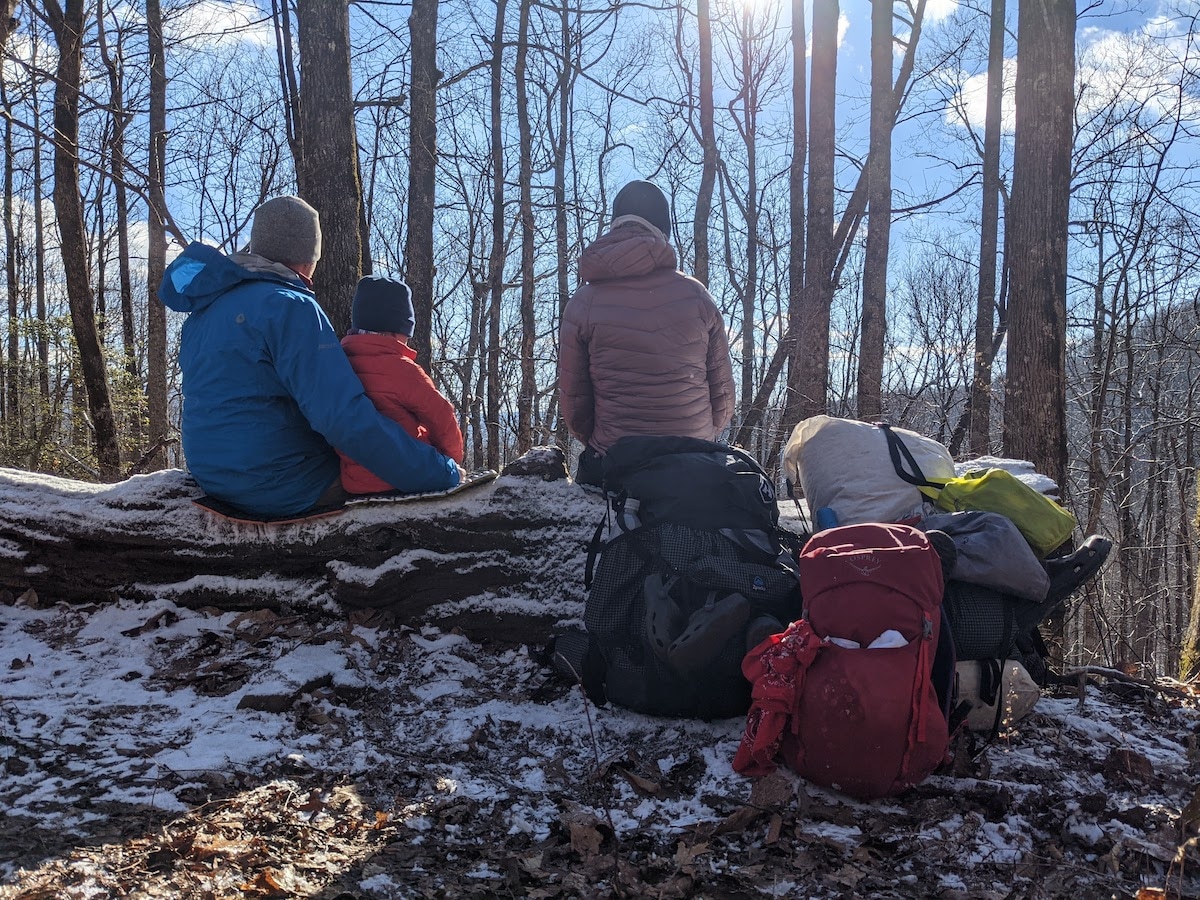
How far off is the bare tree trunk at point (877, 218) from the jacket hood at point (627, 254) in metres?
5.56

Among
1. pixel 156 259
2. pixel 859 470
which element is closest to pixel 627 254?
pixel 859 470

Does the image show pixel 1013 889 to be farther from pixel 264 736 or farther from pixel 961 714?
pixel 264 736

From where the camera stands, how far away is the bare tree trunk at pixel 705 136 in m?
12.3

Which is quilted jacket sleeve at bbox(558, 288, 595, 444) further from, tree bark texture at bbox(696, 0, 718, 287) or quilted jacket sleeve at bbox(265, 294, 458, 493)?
tree bark texture at bbox(696, 0, 718, 287)

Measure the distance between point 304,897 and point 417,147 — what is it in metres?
8.90

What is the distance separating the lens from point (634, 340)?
434 cm

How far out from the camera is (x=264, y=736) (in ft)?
9.21

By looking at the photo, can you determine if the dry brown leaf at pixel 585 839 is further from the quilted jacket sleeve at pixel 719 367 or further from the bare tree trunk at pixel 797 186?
the bare tree trunk at pixel 797 186

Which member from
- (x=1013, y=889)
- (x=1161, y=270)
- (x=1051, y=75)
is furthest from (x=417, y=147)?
(x=1161, y=270)

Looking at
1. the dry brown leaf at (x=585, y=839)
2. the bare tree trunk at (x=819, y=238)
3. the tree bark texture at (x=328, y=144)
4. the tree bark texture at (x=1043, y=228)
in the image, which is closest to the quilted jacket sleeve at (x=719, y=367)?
the tree bark texture at (x=1043, y=228)

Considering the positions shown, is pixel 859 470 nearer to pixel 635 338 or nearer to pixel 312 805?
pixel 635 338

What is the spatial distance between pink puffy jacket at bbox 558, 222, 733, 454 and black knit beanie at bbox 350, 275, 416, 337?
93cm

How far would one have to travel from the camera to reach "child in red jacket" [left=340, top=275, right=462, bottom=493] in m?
3.76

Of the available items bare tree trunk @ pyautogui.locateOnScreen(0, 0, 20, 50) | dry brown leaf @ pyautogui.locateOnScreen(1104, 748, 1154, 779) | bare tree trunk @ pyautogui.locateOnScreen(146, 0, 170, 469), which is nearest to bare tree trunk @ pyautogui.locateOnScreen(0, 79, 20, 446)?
bare tree trunk @ pyautogui.locateOnScreen(0, 0, 20, 50)
